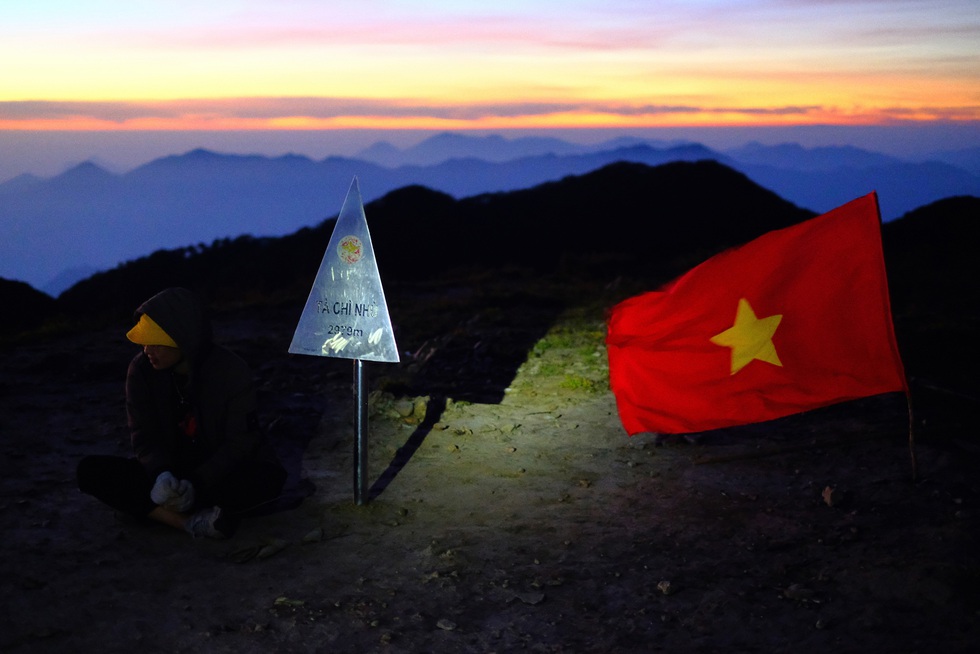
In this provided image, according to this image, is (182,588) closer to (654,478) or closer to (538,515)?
(538,515)

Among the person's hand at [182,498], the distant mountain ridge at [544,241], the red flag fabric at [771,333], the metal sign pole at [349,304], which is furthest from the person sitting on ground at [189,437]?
the distant mountain ridge at [544,241]

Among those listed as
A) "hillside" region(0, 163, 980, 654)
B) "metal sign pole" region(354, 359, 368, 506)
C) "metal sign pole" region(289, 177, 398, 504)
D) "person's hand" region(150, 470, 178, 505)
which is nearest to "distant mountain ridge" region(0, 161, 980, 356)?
"hillside" region(0, 163, 980, 654)

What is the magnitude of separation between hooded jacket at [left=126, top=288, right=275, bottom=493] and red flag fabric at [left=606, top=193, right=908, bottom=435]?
2.88m

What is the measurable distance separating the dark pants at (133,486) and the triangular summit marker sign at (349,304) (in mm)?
956

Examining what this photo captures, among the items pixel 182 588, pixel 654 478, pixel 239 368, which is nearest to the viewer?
pixel 182 588

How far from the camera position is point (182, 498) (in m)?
5.39

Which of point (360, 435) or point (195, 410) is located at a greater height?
point (195, 410)

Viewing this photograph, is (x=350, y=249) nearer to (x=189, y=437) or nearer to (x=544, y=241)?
(x=189, y=437)

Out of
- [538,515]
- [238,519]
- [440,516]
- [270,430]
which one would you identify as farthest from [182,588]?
[270,430]

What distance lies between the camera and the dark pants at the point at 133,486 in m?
5.57

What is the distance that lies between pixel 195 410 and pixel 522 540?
89.4 inches

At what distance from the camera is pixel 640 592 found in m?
4.77

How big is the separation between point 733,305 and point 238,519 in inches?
147

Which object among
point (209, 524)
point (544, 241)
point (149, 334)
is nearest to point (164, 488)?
point (209, 524)
